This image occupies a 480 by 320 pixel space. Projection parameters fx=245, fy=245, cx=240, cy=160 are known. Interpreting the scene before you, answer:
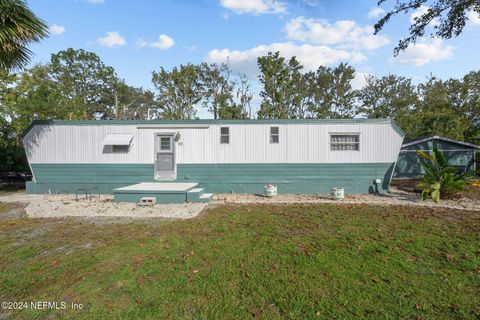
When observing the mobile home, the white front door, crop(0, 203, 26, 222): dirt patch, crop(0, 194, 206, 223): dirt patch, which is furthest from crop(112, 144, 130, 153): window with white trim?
crop(0, 203, 26, 222): dirt patch

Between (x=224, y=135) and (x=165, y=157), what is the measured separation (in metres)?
2.55

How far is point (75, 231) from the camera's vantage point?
5371 mm

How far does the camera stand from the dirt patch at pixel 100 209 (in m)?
6.68

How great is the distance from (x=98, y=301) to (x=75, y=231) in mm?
3253

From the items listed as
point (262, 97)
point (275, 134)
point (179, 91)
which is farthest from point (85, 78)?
point (275, 134)

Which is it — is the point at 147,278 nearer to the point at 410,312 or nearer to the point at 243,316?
the point at 243,316

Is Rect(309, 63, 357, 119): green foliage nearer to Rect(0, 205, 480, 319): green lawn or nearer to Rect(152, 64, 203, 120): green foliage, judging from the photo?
Rect(152, 64, 203, 120): green foliage

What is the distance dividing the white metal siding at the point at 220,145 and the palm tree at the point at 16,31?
123 inches

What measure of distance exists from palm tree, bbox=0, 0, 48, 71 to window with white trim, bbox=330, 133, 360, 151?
406 inches

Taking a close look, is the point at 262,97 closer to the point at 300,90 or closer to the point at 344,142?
the point at 300,90

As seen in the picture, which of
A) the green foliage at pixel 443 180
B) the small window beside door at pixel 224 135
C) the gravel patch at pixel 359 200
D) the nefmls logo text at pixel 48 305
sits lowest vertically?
the nefmls logo text at pixel 48 305

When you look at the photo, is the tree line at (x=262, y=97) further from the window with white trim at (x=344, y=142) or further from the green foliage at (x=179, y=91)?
the window with white trim at (x=344, y=142)

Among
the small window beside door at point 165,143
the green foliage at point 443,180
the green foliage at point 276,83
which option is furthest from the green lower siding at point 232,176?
the green foliage at point 276,83

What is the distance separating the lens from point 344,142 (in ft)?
32.1
